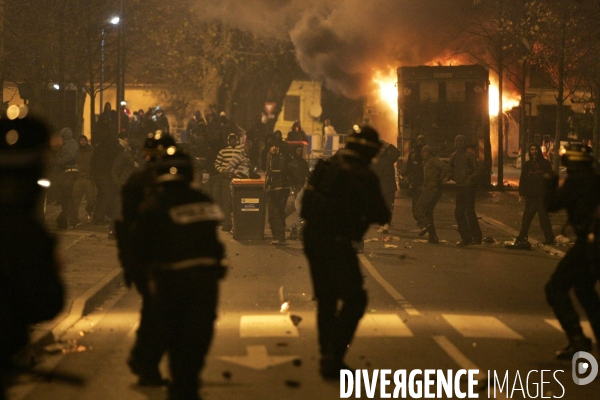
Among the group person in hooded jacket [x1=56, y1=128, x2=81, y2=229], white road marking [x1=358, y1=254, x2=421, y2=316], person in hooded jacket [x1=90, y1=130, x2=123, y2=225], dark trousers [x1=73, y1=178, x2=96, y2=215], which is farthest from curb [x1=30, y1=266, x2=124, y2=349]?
dark trousers [x1=73, y1=178, x2=96, y2=215]

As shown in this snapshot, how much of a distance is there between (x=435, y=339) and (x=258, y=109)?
40.8 m

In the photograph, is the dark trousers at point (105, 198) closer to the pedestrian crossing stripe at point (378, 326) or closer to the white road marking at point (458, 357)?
the pedestrian crossing stripe at point (378, 326)

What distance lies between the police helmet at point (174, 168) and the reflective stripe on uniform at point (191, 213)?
0.21 metres

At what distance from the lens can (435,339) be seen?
8914 mm

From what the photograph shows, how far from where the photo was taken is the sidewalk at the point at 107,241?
1031 cm

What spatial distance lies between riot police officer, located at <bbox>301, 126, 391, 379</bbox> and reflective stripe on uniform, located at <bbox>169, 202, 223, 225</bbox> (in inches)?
66.7

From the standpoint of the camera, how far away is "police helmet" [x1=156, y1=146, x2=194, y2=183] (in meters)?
5.90

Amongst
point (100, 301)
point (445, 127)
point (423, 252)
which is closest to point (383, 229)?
point (423, 252)

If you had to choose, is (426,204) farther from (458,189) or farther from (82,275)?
(82,275)

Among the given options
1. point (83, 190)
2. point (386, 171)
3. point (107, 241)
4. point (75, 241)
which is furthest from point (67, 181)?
point (386, 171)

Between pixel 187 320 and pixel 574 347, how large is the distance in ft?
11.8

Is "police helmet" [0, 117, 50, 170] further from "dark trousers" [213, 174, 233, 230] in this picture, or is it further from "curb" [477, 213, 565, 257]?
"dark trousers" [213, 174, 233, 230]

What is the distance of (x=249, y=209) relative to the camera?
1792 centimetres

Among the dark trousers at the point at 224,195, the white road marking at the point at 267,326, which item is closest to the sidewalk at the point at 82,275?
the white road marking at the point at 267,326
